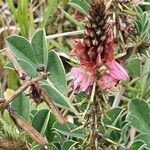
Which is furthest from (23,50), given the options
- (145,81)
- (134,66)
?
(145,81)

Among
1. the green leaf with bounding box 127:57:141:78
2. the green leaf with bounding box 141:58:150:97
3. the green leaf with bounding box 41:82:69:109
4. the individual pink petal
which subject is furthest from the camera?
the green leaf with bounding box 141:58:150:97

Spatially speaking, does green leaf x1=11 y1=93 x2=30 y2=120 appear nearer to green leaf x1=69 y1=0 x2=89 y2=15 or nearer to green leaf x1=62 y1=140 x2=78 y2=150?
green leaf x1=62 y1=140 x2=78 y2=150

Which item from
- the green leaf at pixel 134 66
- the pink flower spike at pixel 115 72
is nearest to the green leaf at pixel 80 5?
the green leaf at pixel 134 66

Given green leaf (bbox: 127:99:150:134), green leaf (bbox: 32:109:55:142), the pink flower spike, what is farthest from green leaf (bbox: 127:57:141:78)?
the pink flower spike

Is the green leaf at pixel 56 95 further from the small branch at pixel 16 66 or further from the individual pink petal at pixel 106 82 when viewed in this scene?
the individual pink petal at pixel 106 82

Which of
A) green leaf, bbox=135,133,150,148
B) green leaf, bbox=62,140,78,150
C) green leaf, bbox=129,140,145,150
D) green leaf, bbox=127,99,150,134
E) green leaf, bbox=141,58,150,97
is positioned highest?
green leaf, bbox=62,140,78,150

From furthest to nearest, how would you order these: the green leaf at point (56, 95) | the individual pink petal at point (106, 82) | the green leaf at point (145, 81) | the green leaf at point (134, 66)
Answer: the green leaf at point (145, 81) < the green leaf at point (134, 66) < the green leaf at point (56, 95) < the individual pink petal at point (106, 82)

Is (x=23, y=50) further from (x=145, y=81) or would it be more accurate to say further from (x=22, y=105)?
(x=145, y=81)
